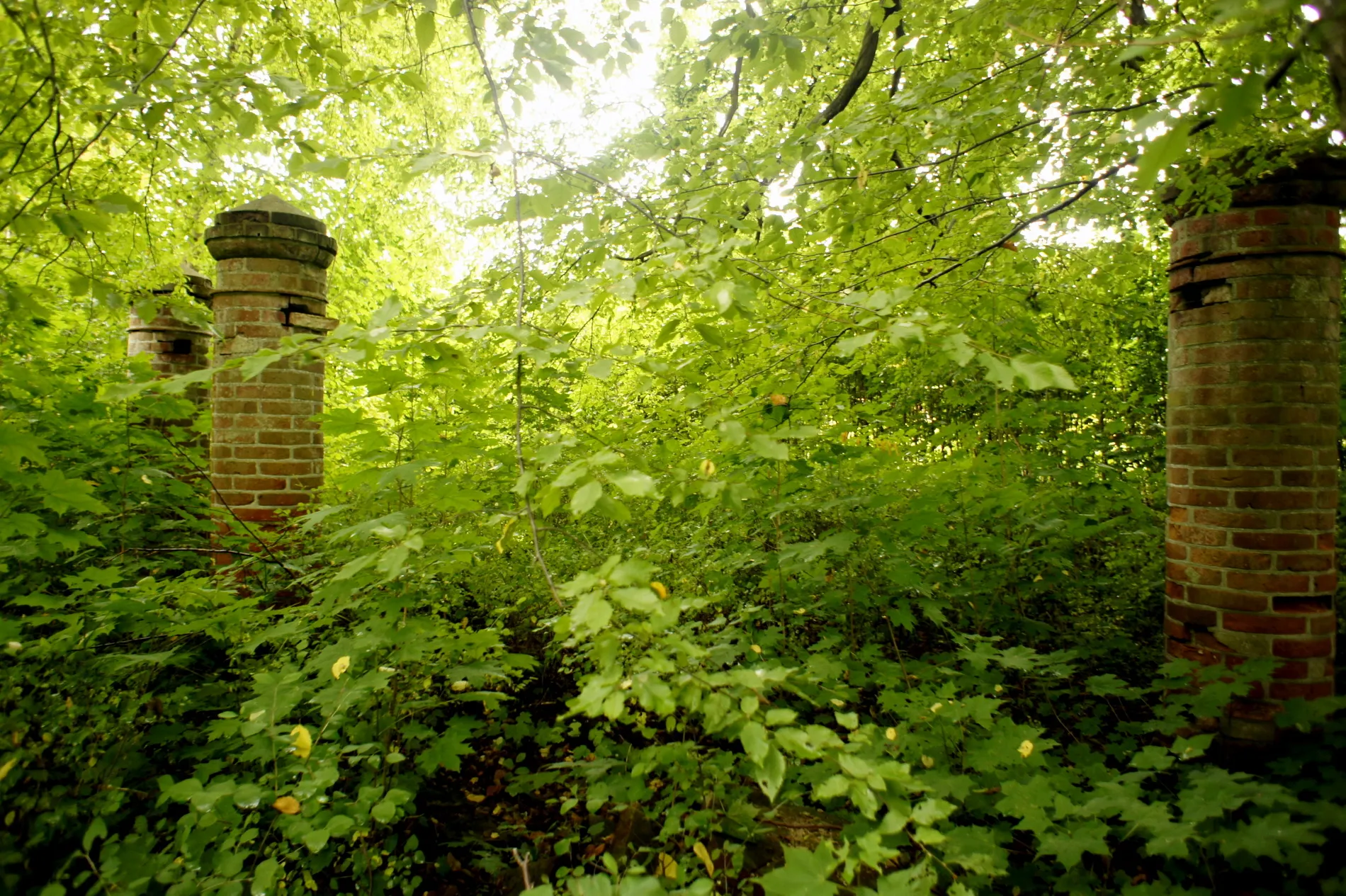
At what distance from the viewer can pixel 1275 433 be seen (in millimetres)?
2568

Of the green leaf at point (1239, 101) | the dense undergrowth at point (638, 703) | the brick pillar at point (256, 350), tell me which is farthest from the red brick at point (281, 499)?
the green leaf at point (1239, 101)

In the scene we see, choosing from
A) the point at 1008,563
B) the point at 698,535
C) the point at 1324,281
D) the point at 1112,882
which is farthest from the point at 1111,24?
the point at 1112,882

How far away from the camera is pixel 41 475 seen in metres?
2.16

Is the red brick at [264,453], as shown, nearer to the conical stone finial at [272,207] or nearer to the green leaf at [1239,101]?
the conical stone finial at [272,207]

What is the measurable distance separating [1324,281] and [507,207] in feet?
11.7

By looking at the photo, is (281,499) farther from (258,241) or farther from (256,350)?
(258,241)

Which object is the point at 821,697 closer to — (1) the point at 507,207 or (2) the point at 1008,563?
(2) the point at 1008,563

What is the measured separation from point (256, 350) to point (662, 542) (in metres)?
2.71

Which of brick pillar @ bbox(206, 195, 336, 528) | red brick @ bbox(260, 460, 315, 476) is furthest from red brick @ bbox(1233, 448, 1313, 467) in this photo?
red brick @ bbox(260, 460, 315, 476)

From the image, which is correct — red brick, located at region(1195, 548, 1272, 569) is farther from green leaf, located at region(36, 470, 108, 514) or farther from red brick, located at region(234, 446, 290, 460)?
red brick, located at region(234, 446, 290, 460)

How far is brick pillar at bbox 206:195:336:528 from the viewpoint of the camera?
3.54 m

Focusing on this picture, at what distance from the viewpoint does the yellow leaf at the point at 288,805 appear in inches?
68.9

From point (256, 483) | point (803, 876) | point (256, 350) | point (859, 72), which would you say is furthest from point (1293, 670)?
point (256, 350)

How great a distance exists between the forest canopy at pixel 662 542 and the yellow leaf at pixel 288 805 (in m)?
0.04
